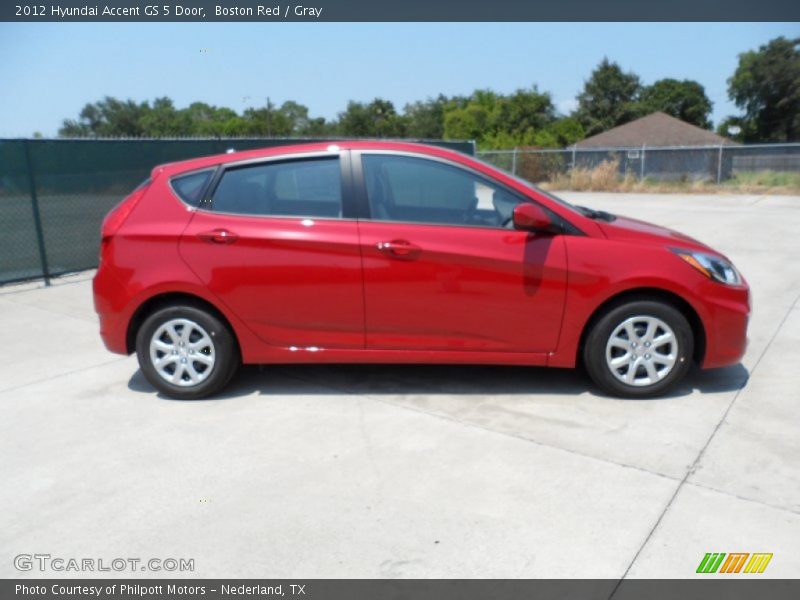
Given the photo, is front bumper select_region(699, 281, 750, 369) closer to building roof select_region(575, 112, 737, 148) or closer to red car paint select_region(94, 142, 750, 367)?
red car paint select_region(94, 142, 750, 367)

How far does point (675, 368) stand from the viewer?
4.55m

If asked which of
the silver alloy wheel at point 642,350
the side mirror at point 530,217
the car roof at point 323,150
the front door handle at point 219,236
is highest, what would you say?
the car roof at point 323,150

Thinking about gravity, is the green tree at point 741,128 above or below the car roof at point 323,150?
above

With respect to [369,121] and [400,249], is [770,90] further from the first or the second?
[400,249]

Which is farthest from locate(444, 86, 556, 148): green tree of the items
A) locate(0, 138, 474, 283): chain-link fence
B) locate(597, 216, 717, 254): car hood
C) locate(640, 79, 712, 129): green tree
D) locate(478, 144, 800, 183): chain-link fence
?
locate(597, 216, 717, 254): car hood

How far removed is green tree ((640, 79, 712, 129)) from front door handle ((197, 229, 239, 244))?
73.3m

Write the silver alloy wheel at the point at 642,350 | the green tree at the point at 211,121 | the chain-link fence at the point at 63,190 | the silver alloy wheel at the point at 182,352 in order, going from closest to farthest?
the silver alloy wheel at the point at 642,350 → the silver alloy wheel at the point at 182,352 → the chain-link fence at the point at 63,190 → the green tree at the point at 211,121

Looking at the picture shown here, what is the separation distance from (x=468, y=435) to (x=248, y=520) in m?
1.42

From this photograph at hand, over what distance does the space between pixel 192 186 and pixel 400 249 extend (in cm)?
152

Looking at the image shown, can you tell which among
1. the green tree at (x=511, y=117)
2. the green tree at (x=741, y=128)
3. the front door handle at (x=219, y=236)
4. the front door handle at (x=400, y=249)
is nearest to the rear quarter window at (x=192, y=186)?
the front door handle at (x=219, y=236)

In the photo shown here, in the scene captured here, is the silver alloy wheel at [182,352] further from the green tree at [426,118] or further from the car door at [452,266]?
the green tree at [426,118]
